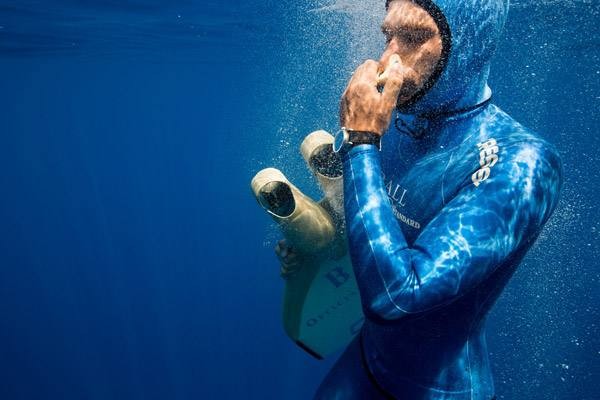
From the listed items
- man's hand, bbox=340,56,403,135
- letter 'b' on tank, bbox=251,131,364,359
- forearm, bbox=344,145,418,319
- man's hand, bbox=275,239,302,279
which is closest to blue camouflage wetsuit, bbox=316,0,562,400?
forearm, bbox=344,145,418,319

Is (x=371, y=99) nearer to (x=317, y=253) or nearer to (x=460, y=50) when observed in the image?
(x=460, y=50)

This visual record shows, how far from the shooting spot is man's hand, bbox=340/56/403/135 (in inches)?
68.8

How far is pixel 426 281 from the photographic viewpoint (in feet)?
5.16

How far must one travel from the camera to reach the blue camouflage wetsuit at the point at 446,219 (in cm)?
161

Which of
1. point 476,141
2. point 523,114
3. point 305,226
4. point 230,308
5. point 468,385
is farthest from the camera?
point 523,114

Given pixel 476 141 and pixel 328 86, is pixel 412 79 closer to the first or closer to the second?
pixel 476 141

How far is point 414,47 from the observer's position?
187 centimetres

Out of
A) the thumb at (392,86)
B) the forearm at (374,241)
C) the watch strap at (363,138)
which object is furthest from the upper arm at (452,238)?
the thumb at (392,86)

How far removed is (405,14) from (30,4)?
11.7m

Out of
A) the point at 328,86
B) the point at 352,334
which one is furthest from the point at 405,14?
the point at 328,86

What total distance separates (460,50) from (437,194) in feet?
2.09

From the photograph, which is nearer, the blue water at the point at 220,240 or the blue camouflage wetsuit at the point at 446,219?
the blue camouflage wetsuit at the point at 446,219

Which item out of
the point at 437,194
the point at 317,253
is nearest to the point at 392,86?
the point at 437,194

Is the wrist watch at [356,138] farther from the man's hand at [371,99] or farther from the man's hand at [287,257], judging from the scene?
the man's hand at [287,257]
